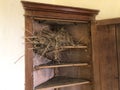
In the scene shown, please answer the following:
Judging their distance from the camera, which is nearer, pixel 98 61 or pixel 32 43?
pixel 32 43

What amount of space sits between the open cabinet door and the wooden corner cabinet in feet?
0.34

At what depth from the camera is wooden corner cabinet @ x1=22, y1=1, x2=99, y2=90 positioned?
1429mm

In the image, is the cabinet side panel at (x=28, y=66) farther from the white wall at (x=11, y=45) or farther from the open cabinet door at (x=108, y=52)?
the open cabinet door at (x=108, y=52)

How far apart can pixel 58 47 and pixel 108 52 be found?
569 mm

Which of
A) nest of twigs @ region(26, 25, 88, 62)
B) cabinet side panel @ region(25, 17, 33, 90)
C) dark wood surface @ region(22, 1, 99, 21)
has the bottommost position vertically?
cabinet side panel @ region(25, 17, 33, 90)

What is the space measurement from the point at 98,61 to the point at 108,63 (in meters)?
0.11

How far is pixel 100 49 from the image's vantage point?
1813 millimetres

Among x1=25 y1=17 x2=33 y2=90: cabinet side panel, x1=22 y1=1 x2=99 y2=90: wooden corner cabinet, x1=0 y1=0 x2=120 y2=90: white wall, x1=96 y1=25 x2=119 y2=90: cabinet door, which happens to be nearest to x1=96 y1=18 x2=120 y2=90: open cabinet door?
x1=96 y1=25 x2=119 y2=90: cabinet door

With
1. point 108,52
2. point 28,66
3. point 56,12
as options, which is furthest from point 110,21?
point 28,66

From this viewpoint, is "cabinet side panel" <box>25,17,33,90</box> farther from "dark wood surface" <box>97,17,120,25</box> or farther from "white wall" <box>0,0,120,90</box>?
"dark wood surface" <box>97,17,120,25</box>

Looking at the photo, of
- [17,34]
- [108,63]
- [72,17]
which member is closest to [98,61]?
[108,63]

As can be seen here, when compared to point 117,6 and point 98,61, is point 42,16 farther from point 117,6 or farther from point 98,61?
point 117,6

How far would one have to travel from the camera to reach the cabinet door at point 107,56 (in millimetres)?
1740

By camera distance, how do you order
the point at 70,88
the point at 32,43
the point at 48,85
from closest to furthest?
the point at 32,43 < the point at 48,85 < the point at 70,88
